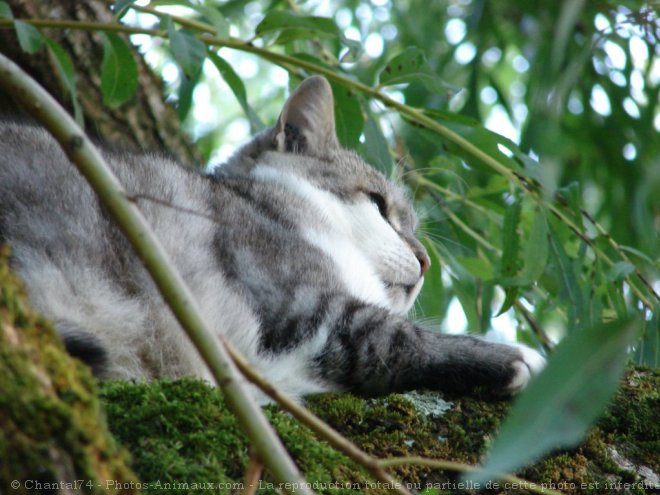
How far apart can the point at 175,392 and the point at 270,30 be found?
160 cm

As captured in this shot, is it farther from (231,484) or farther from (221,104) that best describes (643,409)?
(221,104)

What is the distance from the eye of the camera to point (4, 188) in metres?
2.06

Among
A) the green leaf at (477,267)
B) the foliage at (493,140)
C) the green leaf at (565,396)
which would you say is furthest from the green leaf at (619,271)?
the green leaf at (565,396)

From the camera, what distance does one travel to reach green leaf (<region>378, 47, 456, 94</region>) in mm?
2875

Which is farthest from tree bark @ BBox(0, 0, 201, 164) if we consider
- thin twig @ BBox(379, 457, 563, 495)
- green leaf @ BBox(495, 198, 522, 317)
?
thin twig @ BBox(379, 457, 563, 495)

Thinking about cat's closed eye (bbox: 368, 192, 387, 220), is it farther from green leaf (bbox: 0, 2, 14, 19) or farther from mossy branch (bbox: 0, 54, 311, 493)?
mossy branch (bbox: 0, 54, 311, 493)

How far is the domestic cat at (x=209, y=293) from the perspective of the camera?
78.2 inches

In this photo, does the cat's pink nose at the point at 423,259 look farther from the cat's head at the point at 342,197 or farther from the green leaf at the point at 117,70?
the green leaf at the point at 117,70

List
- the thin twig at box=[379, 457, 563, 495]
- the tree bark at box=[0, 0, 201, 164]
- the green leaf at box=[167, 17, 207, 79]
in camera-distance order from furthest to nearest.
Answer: the tree bark at box=[0, 0, 201, 164] → the green leaf at box=[167, 17, 207, 79] → the thin twig at box=[379, 457, 563, 495]

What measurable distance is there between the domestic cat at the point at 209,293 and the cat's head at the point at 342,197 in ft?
0.59

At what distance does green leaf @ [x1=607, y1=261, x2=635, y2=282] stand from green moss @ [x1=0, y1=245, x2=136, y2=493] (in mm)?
1981

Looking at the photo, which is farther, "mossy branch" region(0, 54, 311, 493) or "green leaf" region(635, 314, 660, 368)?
"green leaf" region(635, 314, 660, 368)

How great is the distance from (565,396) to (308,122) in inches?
87.6

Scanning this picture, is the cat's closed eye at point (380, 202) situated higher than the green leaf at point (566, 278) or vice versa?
the cat's closed eye at point (380, 202)
